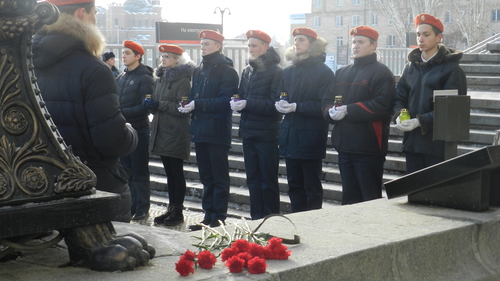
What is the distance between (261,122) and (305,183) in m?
0.86

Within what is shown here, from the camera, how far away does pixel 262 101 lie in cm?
798

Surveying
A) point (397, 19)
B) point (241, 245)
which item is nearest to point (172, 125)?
point (241, 245)

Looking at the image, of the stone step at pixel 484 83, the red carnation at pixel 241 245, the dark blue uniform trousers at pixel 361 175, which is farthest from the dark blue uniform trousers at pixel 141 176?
the red carnation at pixel 241 245

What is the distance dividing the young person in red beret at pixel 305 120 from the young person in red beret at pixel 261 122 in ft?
0.81

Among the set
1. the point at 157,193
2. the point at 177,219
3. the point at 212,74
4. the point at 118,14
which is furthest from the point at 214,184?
the point at 118,14

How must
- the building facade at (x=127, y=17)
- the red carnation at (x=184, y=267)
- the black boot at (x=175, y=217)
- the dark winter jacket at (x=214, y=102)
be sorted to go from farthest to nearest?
1. the building facade at (x=127, y=17)
2. the black boot at (x=175, y=217)
3. the dark winter jacket at (x=214, y=102)
4. the red carnation at (x=184, y=267)

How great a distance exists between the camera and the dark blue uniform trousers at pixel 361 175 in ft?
23.2

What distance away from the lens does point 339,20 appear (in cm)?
7950

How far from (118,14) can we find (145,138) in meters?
104

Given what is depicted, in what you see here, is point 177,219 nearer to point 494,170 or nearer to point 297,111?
point 297,111

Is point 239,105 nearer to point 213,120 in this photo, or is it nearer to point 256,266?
point 213,120

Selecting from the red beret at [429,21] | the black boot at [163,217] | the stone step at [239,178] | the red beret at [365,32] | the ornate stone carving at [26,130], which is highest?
the red beret at [429,21]

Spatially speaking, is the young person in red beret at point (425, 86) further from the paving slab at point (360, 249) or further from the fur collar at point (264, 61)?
the paving slab at point (360, 249)

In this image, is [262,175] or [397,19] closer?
[262,175]
